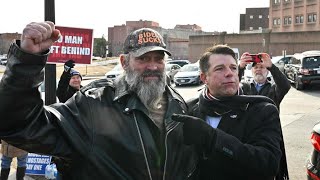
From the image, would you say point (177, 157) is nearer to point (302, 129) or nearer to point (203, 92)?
point (203, 92)

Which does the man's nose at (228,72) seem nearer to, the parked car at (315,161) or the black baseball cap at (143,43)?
the black baseball cap at (143,43)

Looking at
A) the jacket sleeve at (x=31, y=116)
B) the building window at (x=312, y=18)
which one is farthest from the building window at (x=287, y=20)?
the jacket sleeve at (x=31, y=116)

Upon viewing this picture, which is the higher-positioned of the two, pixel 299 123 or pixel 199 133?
pixel 199 133

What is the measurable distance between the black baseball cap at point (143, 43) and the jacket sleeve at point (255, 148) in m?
0.69

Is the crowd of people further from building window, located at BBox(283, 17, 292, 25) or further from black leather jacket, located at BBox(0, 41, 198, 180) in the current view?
building window, located at BBox(283, 17, 292, 25)

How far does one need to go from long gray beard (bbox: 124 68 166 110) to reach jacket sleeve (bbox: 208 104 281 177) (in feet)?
1.49

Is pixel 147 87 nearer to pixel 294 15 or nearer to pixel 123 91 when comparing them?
pixel 123 91

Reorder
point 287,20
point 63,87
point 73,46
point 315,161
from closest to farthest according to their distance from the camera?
point 315,161 → point 63,87 → point 73,46 → point 287,20

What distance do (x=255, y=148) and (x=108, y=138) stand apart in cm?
82

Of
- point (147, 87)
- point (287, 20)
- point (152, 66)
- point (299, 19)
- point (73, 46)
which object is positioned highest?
point (287, 20)

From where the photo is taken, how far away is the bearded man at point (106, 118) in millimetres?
1703

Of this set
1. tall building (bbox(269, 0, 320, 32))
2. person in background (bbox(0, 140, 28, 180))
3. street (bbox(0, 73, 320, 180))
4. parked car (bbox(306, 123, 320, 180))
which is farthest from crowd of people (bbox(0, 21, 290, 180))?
tall building (bbox(269, 0, 320, 32))

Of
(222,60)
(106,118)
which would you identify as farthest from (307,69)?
(106,118)

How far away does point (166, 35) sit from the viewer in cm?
7188
